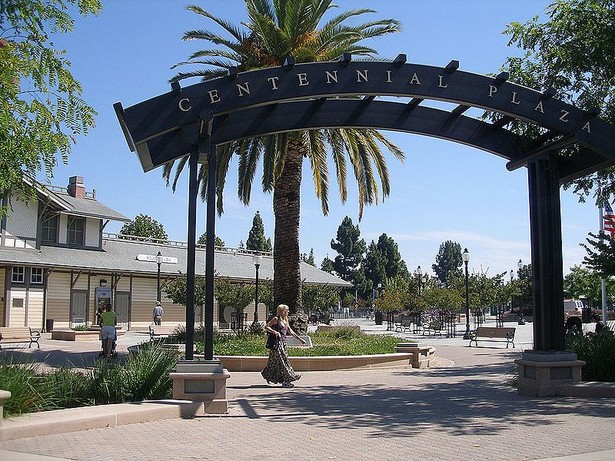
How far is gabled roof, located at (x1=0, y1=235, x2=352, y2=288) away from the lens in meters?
36.9

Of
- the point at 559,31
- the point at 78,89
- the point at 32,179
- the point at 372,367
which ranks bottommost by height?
the point at 372,367

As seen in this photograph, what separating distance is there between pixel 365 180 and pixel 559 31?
9166 millimetres

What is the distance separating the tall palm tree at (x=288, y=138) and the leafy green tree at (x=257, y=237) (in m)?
64.5

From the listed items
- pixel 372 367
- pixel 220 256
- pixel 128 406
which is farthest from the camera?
pixel 220 256

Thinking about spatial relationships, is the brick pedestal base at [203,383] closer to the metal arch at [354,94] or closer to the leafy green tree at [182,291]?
the metal arch at [354,94]

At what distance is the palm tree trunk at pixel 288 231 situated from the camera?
69.0 feet

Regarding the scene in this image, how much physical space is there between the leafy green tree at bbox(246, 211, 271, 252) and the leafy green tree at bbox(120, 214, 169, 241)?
15170mm

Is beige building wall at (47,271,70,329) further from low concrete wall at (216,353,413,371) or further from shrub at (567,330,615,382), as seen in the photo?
shrub at (567,330,615,382)

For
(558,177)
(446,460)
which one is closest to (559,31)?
(558,177)

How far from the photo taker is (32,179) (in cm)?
1045

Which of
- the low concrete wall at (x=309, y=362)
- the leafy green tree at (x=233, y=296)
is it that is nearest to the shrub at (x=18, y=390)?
the low concrete wall at (x=309, y=362)

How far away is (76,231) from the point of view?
41812 millimetres

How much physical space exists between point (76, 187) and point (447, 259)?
363 feet

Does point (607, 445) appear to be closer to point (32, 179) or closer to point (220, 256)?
point (32, 179)
